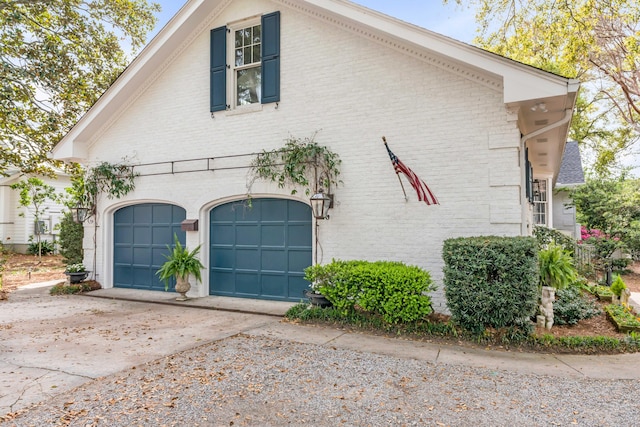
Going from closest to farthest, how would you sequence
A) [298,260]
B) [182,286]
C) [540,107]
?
[540,107]
[298,260]
[182,286]

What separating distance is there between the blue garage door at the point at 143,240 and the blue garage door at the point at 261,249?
120 centimetres

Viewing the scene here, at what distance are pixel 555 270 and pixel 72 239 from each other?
11906 mm

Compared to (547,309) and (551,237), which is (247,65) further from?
(551,237)

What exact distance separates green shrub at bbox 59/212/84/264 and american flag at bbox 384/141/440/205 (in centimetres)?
918

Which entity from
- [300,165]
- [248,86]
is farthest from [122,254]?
[300,165]

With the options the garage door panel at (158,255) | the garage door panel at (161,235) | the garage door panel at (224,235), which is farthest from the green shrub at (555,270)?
the garage door panel at (158,255)

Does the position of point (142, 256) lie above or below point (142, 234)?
below

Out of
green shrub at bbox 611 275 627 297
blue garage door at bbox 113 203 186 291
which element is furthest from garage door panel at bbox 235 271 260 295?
green shrub at bbox 611 275 627 297

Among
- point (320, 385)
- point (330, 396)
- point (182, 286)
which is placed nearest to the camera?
point (330, 396)

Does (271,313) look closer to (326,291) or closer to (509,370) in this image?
(326,291)

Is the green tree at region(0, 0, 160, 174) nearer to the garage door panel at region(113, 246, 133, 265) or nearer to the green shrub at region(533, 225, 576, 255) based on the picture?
the garage door panel at region(113, 246, 133, 265)

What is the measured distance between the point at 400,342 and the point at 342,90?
4.69 meters

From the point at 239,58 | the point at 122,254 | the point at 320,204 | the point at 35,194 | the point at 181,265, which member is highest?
the point at 239,58

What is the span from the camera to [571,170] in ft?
55.9
